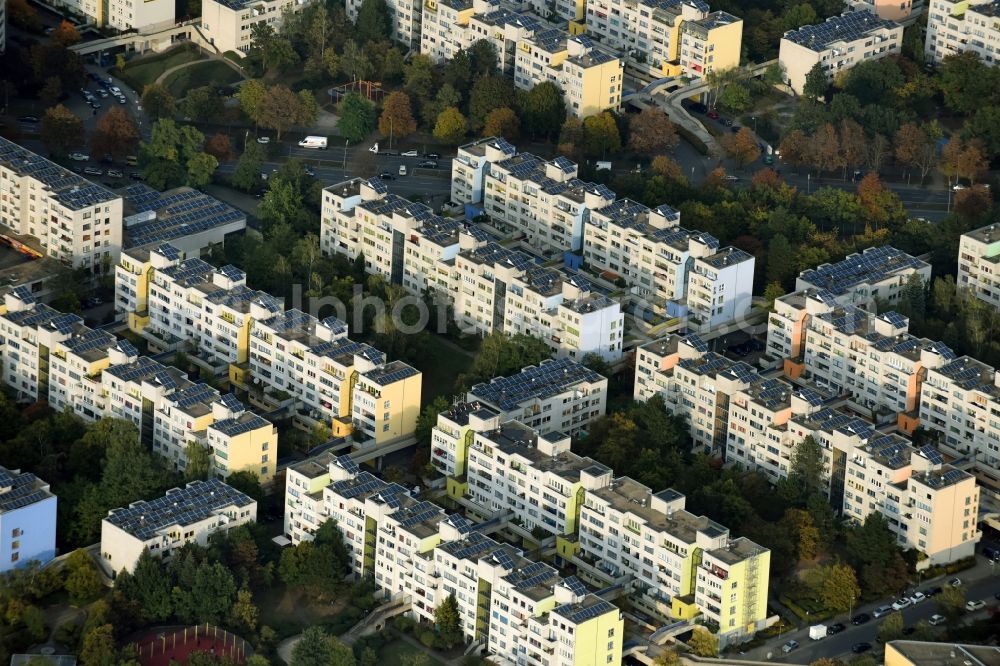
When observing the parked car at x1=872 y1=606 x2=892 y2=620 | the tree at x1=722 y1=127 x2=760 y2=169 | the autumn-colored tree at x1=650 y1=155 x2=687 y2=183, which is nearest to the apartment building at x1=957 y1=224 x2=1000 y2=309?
the tree at x1=722 y1=127 x2=760 y2=169

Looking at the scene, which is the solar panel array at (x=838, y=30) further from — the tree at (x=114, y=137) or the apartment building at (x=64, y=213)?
the apartment building at (x=64, y=213)

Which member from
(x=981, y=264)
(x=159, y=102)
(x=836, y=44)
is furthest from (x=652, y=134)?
(x=159, y=102)

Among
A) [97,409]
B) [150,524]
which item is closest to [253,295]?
[97,409]

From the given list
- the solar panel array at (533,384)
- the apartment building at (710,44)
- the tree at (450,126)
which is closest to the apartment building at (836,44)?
the apartment building at (710,44)

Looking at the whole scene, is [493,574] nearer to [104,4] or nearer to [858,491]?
[858,491]

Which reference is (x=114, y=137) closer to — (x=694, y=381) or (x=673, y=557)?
(x=694, y=381)

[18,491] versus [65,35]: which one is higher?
[65,35]

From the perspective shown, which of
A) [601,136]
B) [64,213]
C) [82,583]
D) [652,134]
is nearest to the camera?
[82,583]

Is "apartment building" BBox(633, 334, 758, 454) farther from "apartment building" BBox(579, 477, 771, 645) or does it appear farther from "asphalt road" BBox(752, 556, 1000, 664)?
"asphalt road" BBox(752, 556, 1000, 664)
